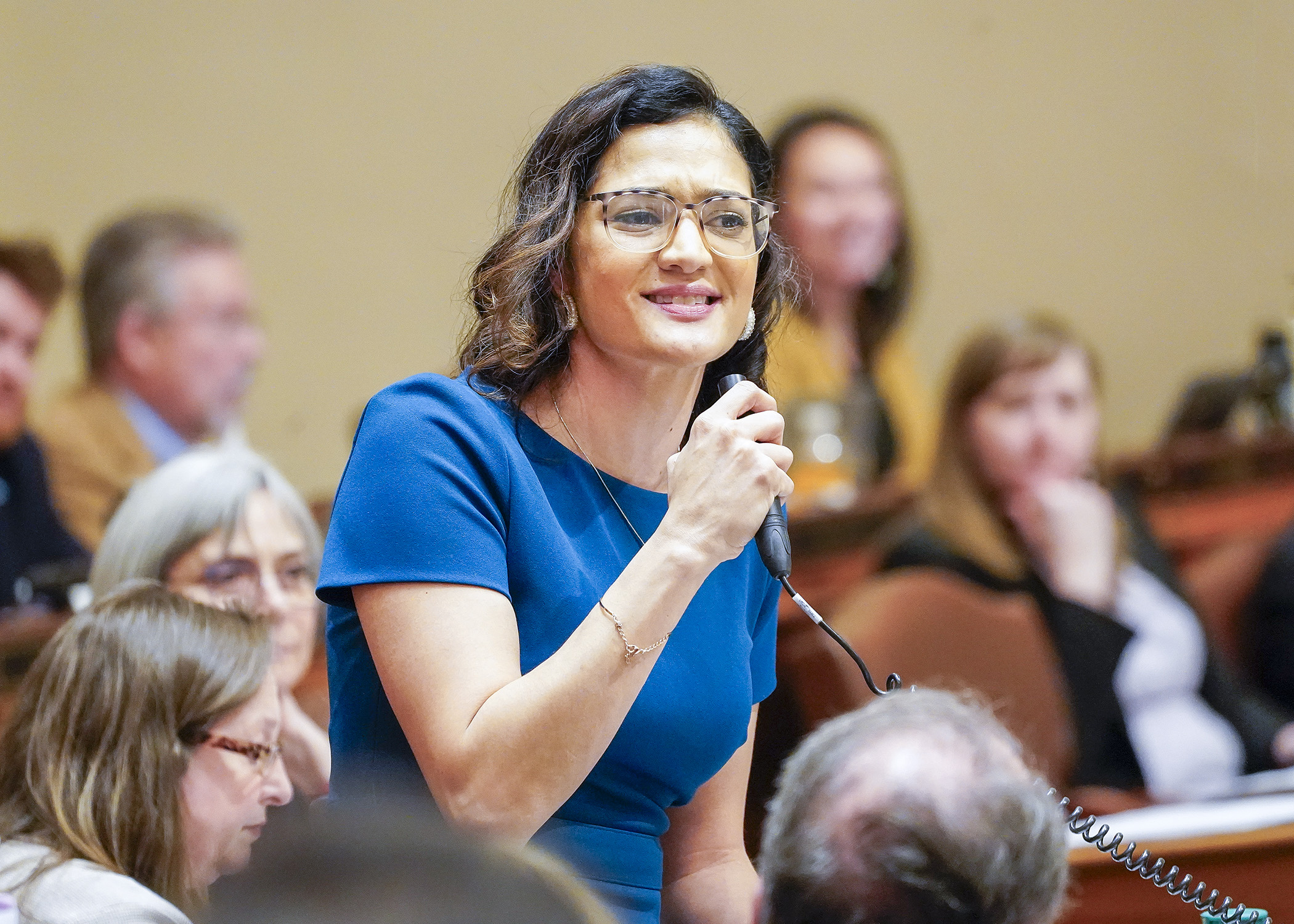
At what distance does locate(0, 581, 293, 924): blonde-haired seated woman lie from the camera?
1.48m

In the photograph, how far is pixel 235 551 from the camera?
2211 millimetres

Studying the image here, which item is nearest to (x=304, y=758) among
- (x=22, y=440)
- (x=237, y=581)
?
(x=237, y=581)

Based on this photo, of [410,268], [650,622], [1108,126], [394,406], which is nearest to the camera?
[650,622]

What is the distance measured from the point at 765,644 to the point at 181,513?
993 mm

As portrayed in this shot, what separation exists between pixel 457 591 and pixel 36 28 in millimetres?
4814

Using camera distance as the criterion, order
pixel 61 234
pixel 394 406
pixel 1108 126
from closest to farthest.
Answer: pixel 394 406 < pixel 61 234 < pixel 1108 126

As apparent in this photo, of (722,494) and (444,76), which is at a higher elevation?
(444,76)

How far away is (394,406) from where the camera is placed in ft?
4.47

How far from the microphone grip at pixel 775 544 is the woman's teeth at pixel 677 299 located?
23 cm

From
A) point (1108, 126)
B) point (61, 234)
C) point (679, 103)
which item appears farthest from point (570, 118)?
point (1108, 126)

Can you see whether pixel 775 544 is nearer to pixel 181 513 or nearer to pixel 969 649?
pixel 181 513

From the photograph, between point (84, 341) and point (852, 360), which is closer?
point (84, 341)

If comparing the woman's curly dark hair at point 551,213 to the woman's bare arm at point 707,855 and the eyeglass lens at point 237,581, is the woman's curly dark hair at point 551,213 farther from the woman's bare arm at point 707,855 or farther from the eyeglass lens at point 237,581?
the eyeglass lens at point 237,581

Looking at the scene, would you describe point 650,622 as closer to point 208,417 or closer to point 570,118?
point 570,118
